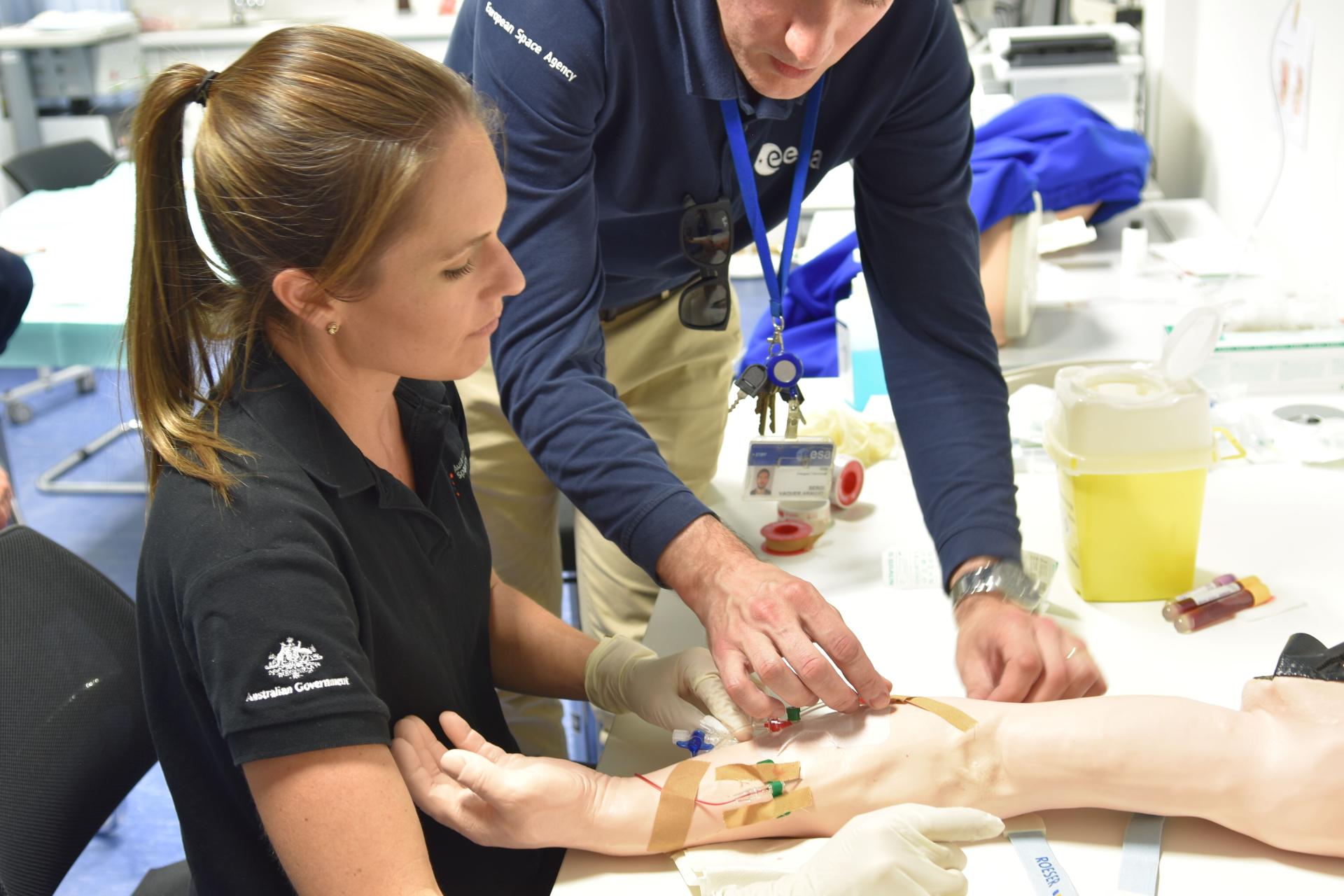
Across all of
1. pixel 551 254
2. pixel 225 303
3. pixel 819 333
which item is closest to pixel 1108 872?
pixel 551 254

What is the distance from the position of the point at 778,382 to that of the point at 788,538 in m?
0.21

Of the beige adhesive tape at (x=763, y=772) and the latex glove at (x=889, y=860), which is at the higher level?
the latex glove at (x=889, y=860)

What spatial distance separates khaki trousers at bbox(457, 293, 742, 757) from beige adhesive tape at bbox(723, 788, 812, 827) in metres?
0.74

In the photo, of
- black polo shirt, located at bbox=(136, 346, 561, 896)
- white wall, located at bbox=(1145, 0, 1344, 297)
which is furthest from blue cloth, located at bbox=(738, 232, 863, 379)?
black polo shirt, located at bbox=(136, 346, 561, 896)

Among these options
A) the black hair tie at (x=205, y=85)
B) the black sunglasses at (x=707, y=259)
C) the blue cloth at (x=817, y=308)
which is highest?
the black hair tie at (x=205, y=85)

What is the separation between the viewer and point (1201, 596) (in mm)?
1358

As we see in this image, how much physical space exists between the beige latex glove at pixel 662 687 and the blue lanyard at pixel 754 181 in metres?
0.50

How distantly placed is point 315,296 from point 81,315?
1976 millimetres

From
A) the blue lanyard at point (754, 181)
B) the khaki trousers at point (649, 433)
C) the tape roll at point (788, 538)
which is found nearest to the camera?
the blue lanyard at point (754, 181)

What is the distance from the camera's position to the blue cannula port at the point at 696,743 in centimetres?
117

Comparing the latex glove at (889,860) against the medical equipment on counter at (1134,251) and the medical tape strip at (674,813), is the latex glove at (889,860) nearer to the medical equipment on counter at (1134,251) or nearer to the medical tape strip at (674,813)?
the medical tape strip at (674,813)

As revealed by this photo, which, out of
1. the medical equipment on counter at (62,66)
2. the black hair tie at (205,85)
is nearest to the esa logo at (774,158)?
the black hair tie at (205,85)

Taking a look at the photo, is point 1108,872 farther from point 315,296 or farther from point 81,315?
point 81,315

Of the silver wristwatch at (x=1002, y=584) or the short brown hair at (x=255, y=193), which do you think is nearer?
the short brown hair at (x=255, y=193)
